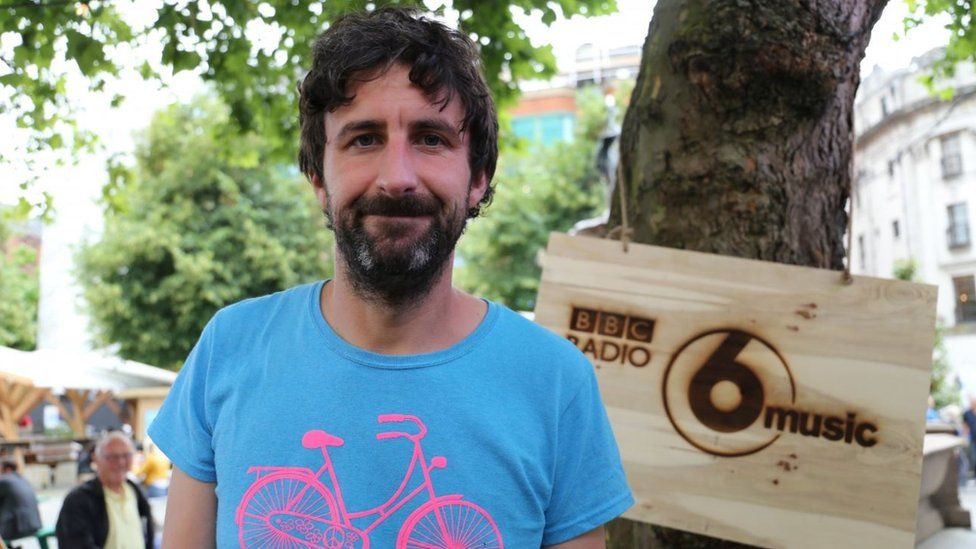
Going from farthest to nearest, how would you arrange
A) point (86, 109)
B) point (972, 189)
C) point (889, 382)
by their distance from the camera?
point (972, 189)
point (86, 109)
point (889, 382)

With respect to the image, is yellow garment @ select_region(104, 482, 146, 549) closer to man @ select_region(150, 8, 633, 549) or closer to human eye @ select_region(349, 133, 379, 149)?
man @ select_region(150, 8, 633, 549)

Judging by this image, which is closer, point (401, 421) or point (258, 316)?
point (401, 421)

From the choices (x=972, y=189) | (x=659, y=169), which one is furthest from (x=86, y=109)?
(x=972, y=189)

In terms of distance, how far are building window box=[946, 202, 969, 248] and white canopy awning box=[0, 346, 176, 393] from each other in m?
30.3

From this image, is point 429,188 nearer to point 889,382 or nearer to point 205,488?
point 205,488

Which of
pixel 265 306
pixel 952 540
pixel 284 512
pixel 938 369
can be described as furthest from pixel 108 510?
pixel 938 369

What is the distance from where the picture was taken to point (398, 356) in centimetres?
150

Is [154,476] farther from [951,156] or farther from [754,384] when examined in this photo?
[951,156]

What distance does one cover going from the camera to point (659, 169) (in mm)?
2576

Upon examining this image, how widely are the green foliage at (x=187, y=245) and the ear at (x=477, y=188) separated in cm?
2200

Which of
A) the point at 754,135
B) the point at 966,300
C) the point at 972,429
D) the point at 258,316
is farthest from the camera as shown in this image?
the point at 966,300

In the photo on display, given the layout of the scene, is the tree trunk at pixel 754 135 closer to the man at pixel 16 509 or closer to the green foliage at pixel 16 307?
the man at pixel 16 509

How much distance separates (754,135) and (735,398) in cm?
79

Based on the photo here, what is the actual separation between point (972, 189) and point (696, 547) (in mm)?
37823
